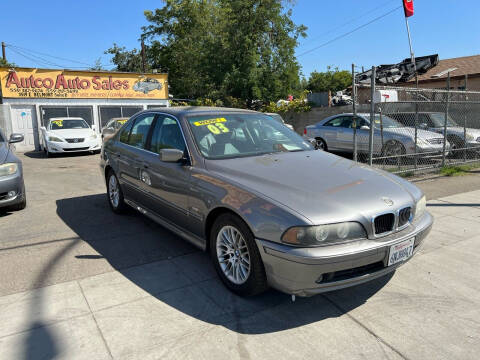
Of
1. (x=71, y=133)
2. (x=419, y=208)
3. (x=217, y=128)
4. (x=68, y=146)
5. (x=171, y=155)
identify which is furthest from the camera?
(x=71, y=133)

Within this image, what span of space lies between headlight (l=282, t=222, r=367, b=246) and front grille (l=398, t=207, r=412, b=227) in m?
0.54

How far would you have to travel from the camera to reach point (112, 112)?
1958 centimetres

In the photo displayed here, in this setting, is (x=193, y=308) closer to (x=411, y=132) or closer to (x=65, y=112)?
(x=411, y=132)

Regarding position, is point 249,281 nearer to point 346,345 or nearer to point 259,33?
point 346,345

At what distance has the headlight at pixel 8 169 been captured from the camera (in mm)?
5616

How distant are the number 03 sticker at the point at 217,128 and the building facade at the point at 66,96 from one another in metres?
13.1

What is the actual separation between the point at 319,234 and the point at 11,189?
4.95m

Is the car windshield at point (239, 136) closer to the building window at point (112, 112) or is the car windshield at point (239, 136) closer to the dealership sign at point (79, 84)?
the dealership sign at point (79, 84)

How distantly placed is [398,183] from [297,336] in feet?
5.53

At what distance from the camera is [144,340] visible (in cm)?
268

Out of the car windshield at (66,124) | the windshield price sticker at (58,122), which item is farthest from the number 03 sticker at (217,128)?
the windshield price sticker at (58,122)

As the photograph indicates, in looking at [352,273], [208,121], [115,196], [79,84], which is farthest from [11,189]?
[79,84]

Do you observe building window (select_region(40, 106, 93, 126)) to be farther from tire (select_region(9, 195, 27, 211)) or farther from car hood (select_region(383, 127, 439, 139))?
car hood (select_region(383, 127, 439, 139))

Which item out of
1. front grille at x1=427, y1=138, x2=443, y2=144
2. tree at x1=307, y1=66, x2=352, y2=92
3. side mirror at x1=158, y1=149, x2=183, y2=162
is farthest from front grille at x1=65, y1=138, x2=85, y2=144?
tree at x1=307, y1=66, x2=352, y2=92
